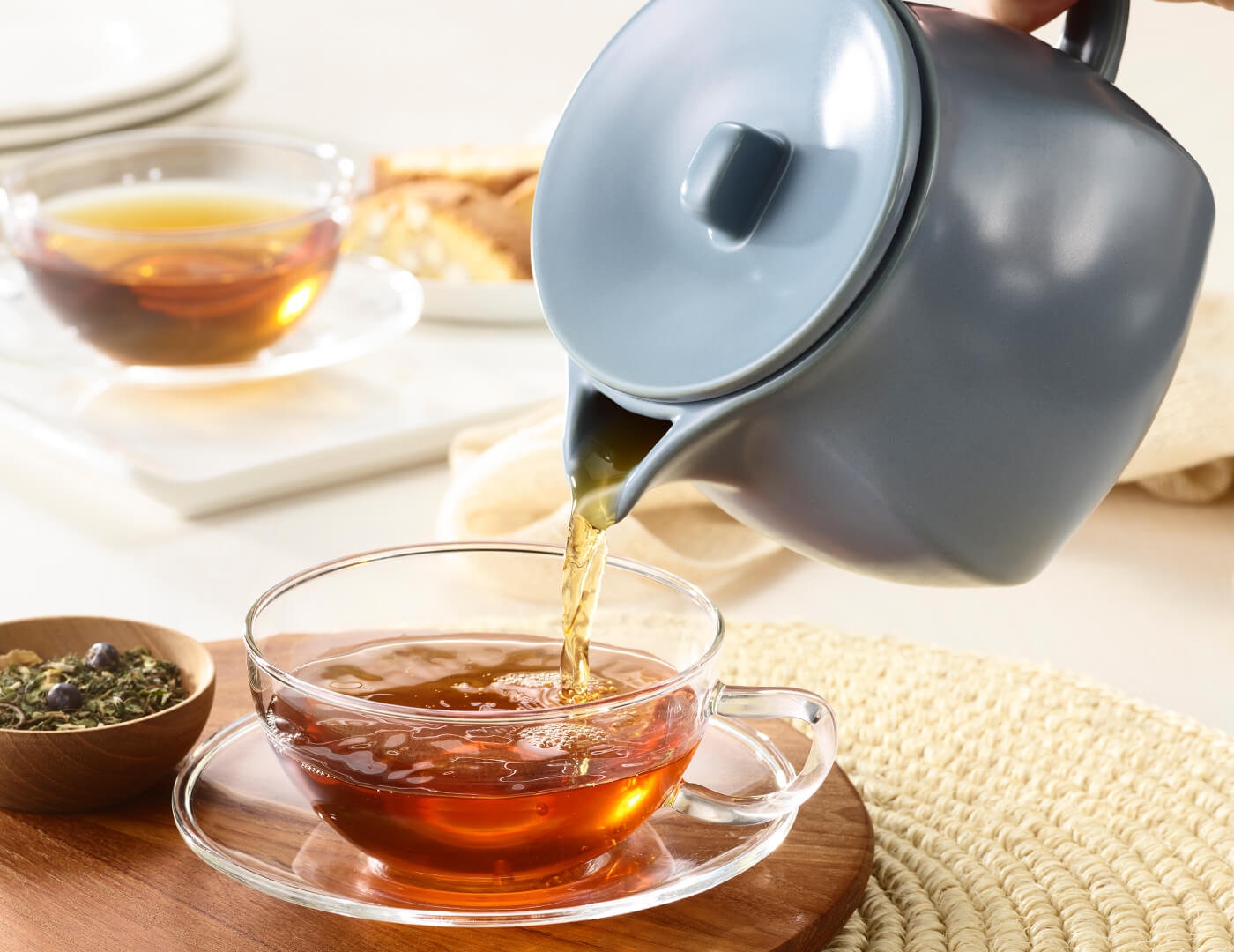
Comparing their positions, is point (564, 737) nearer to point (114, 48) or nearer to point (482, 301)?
point (482, 301)

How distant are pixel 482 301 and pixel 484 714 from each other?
1125 millimetres

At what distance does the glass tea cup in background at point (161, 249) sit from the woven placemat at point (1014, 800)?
63 cm

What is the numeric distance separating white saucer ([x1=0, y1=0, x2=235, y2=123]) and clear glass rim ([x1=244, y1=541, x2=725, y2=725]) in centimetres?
141

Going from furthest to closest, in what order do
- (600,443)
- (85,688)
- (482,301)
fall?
(482,301), (85,688), (600,443)

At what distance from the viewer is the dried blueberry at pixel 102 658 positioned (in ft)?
2.65

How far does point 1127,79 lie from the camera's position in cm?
182

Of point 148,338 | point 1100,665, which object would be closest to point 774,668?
point 1100,665

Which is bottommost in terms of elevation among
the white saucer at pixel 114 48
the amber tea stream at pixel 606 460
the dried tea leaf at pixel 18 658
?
the white saucer at pixel 114 48

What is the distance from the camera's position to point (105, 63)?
2336 mm

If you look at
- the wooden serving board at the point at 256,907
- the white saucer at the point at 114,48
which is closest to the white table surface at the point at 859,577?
the wooden serving board at the point at 256,907

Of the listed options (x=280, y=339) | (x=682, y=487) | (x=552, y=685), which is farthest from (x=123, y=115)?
(x=552, y=685)

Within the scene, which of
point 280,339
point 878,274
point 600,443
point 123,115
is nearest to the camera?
point 878,274

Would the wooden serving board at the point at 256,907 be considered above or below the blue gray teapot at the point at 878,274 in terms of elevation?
below

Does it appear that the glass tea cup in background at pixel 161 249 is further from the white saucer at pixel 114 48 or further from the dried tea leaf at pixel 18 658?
the dried tea leaf at pixel 18 658
